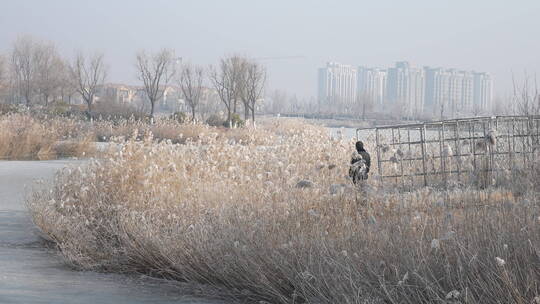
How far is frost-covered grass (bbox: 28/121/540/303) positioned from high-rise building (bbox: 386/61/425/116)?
81879mm

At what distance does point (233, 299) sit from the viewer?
553 cm

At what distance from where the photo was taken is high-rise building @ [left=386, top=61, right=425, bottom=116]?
92.4 m

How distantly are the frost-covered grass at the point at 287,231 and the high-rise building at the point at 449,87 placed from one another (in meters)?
37.1

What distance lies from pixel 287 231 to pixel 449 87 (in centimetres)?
6170

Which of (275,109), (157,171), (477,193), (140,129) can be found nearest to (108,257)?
(157,171)

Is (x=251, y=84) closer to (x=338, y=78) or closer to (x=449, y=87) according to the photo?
(x=449, y=87)

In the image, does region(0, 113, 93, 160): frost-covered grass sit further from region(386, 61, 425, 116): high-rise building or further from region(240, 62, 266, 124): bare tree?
region(386, 61, 425, 116): high-rise building

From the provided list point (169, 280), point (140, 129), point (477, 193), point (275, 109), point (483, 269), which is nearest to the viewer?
point (483, 269)

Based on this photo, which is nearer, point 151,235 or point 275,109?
point 151,235

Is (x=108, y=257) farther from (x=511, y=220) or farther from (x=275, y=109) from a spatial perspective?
(x=275, y=109)

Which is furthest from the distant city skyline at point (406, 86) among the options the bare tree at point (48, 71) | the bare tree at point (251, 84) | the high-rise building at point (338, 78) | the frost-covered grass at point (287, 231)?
the frost-covered grass at point (287, 231)

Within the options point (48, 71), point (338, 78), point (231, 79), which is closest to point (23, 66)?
point (48, 71)

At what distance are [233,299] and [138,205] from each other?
2235 millimetres

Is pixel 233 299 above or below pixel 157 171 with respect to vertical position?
below
